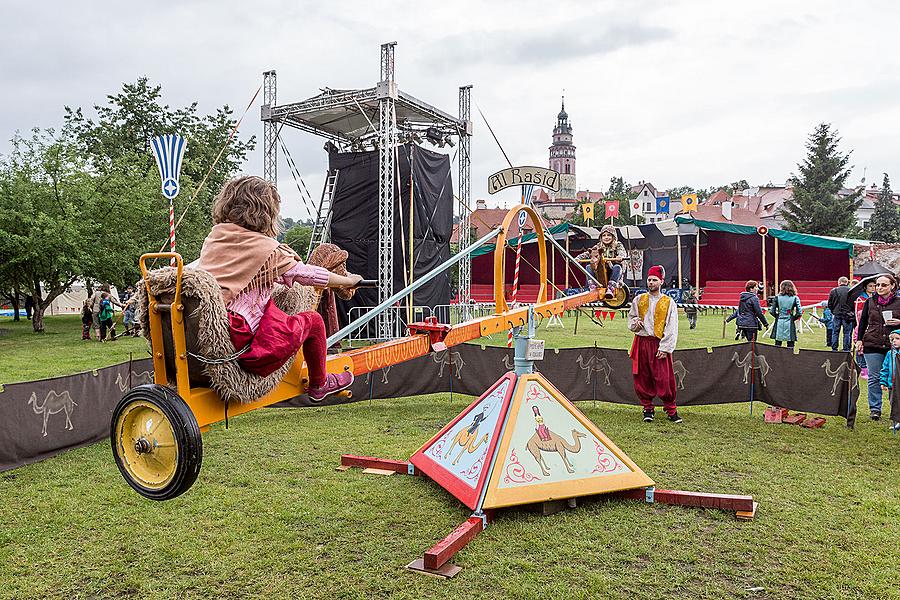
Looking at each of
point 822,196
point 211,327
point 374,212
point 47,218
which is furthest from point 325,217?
point 822,196

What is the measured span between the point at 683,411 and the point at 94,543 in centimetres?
660

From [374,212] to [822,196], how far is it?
33.0 metres

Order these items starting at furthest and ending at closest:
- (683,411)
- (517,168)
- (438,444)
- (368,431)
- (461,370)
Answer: (461,370) → (683,411) → (368,431) → (438,444) → (517,168)

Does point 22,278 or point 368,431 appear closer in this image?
point 368,431

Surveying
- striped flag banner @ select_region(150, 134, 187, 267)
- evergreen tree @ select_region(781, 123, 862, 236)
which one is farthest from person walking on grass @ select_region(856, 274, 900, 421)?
evergreen tree @ select_region(781, 123, 862, 236)

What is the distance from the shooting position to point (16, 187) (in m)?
19.8

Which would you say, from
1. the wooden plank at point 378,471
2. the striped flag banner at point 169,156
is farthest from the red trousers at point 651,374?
A: the striped flag banner at point 169,156

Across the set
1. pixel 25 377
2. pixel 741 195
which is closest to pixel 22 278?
pixel 25 377

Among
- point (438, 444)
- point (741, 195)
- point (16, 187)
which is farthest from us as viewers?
point (741, 195)

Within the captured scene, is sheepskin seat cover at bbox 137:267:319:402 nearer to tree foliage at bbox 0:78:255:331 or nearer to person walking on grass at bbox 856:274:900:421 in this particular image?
person walking on grass at bbox 856:274:900:421

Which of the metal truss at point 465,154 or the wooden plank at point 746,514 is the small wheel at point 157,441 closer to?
the wooden plank at point 746,514

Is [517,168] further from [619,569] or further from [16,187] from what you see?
[16,187]

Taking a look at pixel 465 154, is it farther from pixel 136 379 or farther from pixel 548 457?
pixel 548 457

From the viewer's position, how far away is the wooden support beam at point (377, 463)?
226 inches
